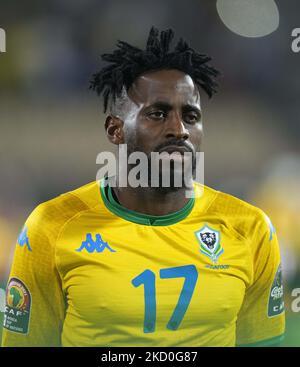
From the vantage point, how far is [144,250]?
1.58 meters

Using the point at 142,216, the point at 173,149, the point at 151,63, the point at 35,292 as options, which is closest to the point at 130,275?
the point at 142,216

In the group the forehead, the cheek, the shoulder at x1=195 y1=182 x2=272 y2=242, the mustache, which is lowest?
the shoulder at x1=195 y1=182 x2=272 y2=242

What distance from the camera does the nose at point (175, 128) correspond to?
1.50 meters

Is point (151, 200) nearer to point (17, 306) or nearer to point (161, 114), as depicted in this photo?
point (161, 114)

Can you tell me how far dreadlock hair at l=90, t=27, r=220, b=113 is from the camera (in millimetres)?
1554

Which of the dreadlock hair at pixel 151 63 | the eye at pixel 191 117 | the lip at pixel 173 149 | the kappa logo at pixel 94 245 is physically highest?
the dreadlock hair at pixel 151 63

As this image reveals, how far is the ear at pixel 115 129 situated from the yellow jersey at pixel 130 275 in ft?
0.56

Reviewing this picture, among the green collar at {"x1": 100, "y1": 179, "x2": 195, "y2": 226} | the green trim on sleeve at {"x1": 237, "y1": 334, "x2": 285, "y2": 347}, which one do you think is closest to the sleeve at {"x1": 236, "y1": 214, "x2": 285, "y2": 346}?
the green trim on sleeve at {"x1": 237, "y1": 334, "x2": 285, "y2": 347}

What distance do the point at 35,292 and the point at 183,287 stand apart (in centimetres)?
49

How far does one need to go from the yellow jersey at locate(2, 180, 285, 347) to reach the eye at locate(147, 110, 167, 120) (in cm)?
31

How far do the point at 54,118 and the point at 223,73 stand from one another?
721 mm

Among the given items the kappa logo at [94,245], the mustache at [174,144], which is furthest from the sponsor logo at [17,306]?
the mustache at [174,144]

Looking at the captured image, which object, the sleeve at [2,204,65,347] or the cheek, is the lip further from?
the sleeve at [2,204,65,347]

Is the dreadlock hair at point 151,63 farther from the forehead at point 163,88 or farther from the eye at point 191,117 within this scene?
the eye at point 191,117
